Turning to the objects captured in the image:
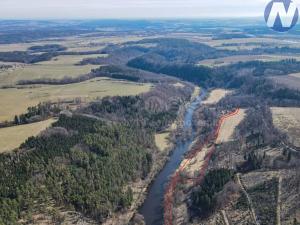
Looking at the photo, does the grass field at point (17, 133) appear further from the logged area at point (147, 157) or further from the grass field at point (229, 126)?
the grass field at point (229, 126)

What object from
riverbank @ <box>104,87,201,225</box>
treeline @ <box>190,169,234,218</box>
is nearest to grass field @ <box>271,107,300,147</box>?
treeline @ <box>190,169,234,218</box>

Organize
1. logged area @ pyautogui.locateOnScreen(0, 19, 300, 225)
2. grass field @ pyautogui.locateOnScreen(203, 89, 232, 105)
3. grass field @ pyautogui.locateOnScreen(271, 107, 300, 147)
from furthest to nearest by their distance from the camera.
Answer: grass field @ pyautogui.locateOnScreen(203, 89, 232, 105) < grass field @ pyautogui.locateOnScreen(271, 107, 300, 147) < logged area @ pyautogui.locateOnScreen(0, 19, 300, 225)

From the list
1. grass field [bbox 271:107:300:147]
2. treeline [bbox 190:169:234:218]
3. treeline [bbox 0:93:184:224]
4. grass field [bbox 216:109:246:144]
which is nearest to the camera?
treeline [bbox 190:169:234:218]

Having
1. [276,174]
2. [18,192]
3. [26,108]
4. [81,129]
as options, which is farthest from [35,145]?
[276,174]

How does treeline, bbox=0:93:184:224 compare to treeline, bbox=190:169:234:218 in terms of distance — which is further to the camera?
treeline, bbox=0:93:184:224

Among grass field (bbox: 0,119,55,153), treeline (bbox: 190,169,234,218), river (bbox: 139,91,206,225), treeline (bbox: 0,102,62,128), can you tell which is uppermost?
treeline (bbox: 0,102,62,128)

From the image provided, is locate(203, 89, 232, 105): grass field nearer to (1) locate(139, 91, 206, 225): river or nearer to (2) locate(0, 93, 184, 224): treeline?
(1) locate(139, 91, 206, 225): river

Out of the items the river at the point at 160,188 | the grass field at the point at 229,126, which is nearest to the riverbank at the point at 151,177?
the river at the point at 160,188
